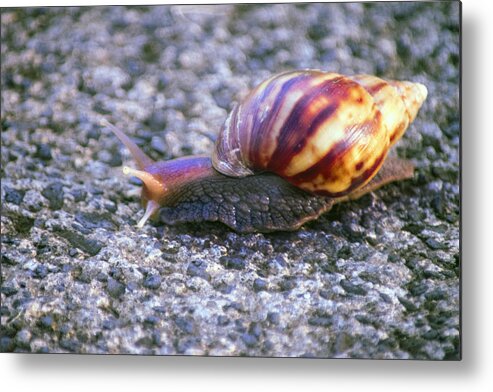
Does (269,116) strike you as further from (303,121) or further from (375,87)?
(375,87)

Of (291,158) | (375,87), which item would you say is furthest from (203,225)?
(375,87)

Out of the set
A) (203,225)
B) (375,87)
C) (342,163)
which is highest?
(375,87)

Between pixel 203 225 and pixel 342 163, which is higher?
pixel 342 163

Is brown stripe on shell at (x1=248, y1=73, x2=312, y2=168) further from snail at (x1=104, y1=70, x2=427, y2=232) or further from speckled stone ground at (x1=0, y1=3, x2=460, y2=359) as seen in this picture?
speckled stone ground at (x1=0, y1=3, x2=460, y2=359)

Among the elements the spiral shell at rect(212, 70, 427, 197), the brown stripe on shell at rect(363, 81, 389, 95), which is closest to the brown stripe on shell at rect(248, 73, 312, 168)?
the spiral shell at rect(212, 70, 427, 197)

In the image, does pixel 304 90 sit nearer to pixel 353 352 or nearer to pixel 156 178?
pixel 156 178

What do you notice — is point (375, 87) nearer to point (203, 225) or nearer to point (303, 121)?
point (303, 121)

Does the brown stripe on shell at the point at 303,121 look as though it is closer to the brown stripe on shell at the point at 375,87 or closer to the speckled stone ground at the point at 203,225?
the brown stripe on shell at the point at 375,87

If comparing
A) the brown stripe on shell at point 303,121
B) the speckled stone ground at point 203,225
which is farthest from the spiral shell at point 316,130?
the speckled stone ground at point 203,225
